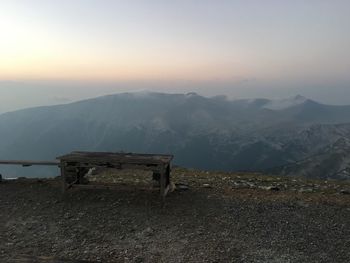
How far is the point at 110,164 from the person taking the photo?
52.3 feet

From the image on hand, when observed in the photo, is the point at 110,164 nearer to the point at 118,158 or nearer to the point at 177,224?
the point at 118,158

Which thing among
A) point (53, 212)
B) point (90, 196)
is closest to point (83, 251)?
point (53, 212)

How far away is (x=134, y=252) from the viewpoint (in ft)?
37.7

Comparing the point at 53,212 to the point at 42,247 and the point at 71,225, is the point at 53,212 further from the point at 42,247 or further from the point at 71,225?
the point at 42,247

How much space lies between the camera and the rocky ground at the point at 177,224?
11.5m

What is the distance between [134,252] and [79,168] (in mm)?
6757

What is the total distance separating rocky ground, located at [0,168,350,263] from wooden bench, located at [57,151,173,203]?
63cm

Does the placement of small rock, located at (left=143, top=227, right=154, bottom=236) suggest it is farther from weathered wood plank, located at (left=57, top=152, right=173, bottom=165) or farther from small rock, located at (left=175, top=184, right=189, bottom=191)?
small rock, located at (left=175, top=184, right=189, bottom=191)

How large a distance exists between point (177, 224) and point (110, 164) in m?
4.03

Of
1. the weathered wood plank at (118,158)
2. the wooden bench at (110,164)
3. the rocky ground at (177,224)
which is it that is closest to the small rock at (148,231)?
the rocky ground at (177,224)

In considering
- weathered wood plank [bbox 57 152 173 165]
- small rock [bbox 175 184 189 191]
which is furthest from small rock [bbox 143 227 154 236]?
small rock [bbox 175 184 189 191]

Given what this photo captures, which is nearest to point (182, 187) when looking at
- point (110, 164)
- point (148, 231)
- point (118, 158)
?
point (118, 158)

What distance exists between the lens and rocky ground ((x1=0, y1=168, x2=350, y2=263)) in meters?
11.5

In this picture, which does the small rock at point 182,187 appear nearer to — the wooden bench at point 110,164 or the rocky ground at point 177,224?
the rocky ground at point 177,224
